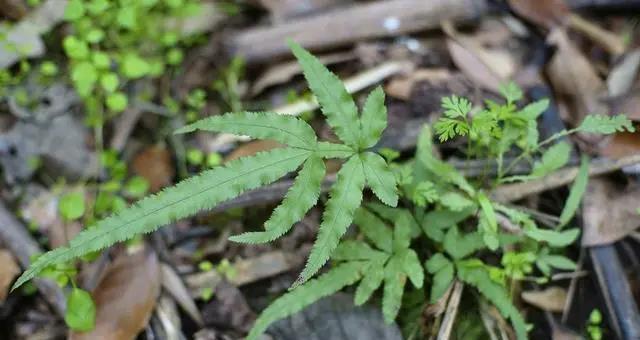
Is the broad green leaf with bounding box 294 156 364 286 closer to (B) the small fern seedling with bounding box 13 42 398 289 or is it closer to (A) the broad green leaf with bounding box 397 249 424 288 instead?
(B) the small fern seedling with bounding box 13 42 398 289

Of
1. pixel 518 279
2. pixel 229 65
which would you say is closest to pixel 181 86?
pixel 229 65

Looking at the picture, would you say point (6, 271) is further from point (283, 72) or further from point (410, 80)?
point (410, 80)

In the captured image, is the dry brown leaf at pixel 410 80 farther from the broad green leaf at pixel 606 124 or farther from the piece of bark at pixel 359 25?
the broad green leaf at pixel 606 124

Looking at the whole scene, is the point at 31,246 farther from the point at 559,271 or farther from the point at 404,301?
the point at 559,271

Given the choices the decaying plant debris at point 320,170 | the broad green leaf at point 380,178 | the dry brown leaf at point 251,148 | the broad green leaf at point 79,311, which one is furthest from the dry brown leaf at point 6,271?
the broad green leaf at point 380,178

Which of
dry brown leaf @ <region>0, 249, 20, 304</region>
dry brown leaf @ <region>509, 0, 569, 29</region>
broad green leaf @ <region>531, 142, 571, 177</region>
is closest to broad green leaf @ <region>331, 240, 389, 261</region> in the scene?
broad green leaf @ <region>531, 142, 571, 177</region>

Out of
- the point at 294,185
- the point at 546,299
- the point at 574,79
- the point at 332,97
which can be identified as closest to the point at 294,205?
the point at 294,185
